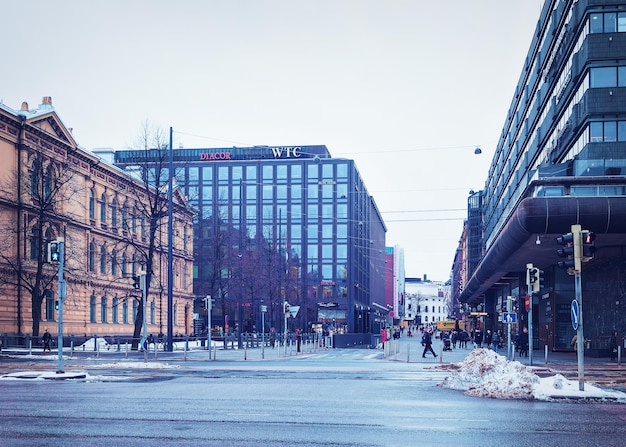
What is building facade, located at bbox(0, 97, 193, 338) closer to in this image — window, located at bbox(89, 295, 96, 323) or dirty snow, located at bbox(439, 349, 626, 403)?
window, located at bbox(89, 295, 96, 323)

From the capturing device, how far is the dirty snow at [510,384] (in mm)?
17828

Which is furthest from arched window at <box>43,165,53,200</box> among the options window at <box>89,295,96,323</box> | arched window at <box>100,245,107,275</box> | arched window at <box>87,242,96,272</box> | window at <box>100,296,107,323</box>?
window at <box>100,296,107,323</box>

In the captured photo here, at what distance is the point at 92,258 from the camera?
63.8 meters

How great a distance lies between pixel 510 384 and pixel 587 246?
12.9 feet

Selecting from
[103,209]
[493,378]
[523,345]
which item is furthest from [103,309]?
[493,378]

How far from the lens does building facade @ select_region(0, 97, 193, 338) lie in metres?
50.0

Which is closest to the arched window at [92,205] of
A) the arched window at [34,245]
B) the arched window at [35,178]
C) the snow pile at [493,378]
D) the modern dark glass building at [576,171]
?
the arched window at [34,245]

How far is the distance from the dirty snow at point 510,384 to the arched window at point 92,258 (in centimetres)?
4706

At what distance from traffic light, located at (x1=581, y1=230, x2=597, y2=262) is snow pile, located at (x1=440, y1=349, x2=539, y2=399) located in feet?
10.8

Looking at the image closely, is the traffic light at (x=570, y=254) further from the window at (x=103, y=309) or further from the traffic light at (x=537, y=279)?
the window at (x=103, y=309)

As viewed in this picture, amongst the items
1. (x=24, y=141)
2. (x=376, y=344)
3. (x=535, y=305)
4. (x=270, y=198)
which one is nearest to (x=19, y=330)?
(x=24, y=141)

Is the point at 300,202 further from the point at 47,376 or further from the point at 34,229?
the point at 47,376


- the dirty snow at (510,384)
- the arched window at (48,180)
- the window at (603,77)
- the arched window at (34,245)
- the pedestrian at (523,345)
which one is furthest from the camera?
the arched window at (34,245)

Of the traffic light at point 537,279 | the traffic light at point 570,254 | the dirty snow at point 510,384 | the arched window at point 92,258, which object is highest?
the arched window at point 92,258
